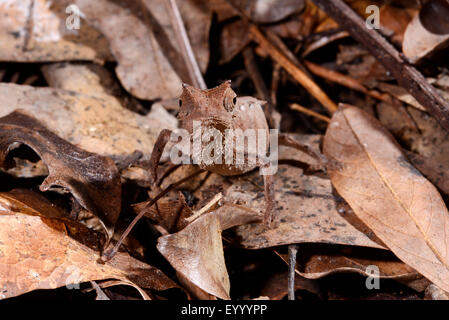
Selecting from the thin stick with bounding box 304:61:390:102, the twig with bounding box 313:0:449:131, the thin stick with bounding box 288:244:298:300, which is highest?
the twig with bounding box 313:0:449:131

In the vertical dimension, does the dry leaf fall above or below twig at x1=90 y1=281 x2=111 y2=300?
above

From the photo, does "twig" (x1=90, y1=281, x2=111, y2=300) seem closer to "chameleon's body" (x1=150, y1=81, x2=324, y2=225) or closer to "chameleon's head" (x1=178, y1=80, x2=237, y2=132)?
"chameleon's body" (x1=150, y1=81, x2=324, y2=225)

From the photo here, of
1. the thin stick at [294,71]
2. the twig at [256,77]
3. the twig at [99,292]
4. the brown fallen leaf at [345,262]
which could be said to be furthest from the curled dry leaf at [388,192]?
the twig at [99,292]

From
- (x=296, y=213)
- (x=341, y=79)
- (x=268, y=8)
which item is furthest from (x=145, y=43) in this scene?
(x=296, y=213)

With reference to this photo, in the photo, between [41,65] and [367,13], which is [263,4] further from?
[41,65]

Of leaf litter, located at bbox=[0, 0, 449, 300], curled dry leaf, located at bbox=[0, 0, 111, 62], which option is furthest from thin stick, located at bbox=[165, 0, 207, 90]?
curled dry leaf, located at bbox=[0, 0, 111, 62]

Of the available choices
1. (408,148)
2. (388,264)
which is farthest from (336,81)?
(388,264)

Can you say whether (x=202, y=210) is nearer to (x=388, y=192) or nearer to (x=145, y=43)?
(x=388, y=192)
